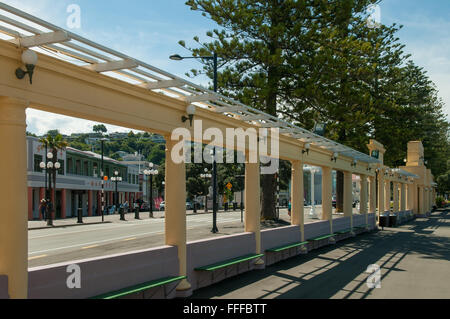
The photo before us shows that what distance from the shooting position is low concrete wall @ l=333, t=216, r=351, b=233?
64.6 ft

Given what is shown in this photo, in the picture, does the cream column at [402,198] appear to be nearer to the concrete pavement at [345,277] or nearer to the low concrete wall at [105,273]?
the concrete pavement at [345,277]

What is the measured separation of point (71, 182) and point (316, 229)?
34447 millimetres

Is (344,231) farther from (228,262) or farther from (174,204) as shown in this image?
(174,204)

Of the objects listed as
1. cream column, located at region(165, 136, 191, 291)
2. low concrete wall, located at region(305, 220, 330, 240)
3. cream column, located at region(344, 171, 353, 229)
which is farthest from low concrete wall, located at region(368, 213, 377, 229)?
cream column, located at region(165, 136, 191, 291)

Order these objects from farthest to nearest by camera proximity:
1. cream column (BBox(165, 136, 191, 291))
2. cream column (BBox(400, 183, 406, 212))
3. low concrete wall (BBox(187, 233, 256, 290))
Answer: cream column (BBox(400, 183, 406, 212)) → low concrete wall (BBox(187, 233, 256, 290)) → cream column (BBox(165, 136, 191, 291))

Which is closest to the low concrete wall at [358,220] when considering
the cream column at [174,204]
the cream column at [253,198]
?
the cream column at [253,198]

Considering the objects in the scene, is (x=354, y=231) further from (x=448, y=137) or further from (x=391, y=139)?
(x=448, y=137)

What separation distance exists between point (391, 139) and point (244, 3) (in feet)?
53.9

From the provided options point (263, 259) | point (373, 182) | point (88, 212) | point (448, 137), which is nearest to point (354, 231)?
point (373, 182)

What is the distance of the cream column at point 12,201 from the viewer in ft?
19.0

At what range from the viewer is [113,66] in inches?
275

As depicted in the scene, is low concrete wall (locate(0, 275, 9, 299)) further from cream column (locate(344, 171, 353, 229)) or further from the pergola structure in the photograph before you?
cream column (locate(344, 171, 353, 229))

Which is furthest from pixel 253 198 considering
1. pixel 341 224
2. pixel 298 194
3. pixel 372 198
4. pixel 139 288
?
pixel 372 198

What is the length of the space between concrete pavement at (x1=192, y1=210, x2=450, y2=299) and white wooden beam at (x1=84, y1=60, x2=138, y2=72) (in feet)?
15.0
